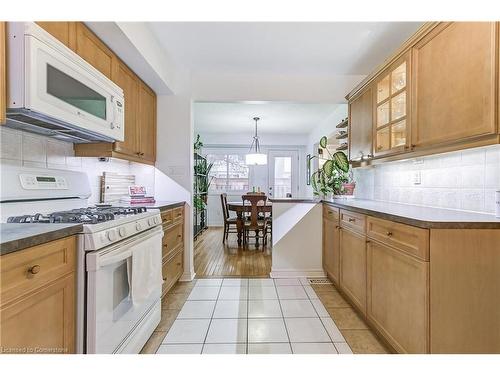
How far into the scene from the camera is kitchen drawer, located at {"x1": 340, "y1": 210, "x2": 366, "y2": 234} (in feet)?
6.91

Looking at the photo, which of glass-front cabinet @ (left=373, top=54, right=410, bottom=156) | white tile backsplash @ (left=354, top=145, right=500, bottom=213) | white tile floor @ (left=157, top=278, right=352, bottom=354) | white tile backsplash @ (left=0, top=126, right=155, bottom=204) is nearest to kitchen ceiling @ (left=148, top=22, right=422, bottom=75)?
glass-front cabinet @ (left=373, top=54, right=410, bottom=156)

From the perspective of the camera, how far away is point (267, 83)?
10.6 feet

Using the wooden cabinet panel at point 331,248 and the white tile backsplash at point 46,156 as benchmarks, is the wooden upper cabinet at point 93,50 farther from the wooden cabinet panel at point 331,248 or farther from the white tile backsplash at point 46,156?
the wooden cabinet panel at point 331,248

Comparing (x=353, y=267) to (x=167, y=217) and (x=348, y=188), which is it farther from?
(x=167, y=217)

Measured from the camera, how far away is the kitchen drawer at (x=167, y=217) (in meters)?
2.42

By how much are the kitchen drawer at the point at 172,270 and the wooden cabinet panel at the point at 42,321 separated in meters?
1.29

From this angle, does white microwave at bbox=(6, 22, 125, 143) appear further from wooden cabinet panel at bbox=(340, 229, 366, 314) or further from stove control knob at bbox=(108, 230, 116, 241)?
wooden cabinet panel at bbox=(340, 229, 366, 314)

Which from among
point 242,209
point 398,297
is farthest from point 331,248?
point 242,209

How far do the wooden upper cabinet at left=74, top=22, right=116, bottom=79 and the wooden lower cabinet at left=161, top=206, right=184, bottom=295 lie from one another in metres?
1.20

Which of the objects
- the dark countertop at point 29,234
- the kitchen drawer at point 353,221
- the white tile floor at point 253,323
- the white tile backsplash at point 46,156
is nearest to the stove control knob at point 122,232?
the dark countertop at point 29,234

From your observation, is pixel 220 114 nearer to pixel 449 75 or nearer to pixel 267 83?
pixel 267 83

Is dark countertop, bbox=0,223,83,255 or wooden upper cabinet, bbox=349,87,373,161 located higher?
wooden upper cabinet, bbox=349,87,373,161

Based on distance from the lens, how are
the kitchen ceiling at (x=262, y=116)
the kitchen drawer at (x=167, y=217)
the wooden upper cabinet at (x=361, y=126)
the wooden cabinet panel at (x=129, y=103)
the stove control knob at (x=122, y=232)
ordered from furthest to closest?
the kitchen ceiling at (x=262, y=116), the wooden upper cabinet at (x=361, y=126), the kitchen drawer at (x=167, y=217), the wooden cabinet panel at (x=129, y=103), the stove control knob at (x=122, y=232)
